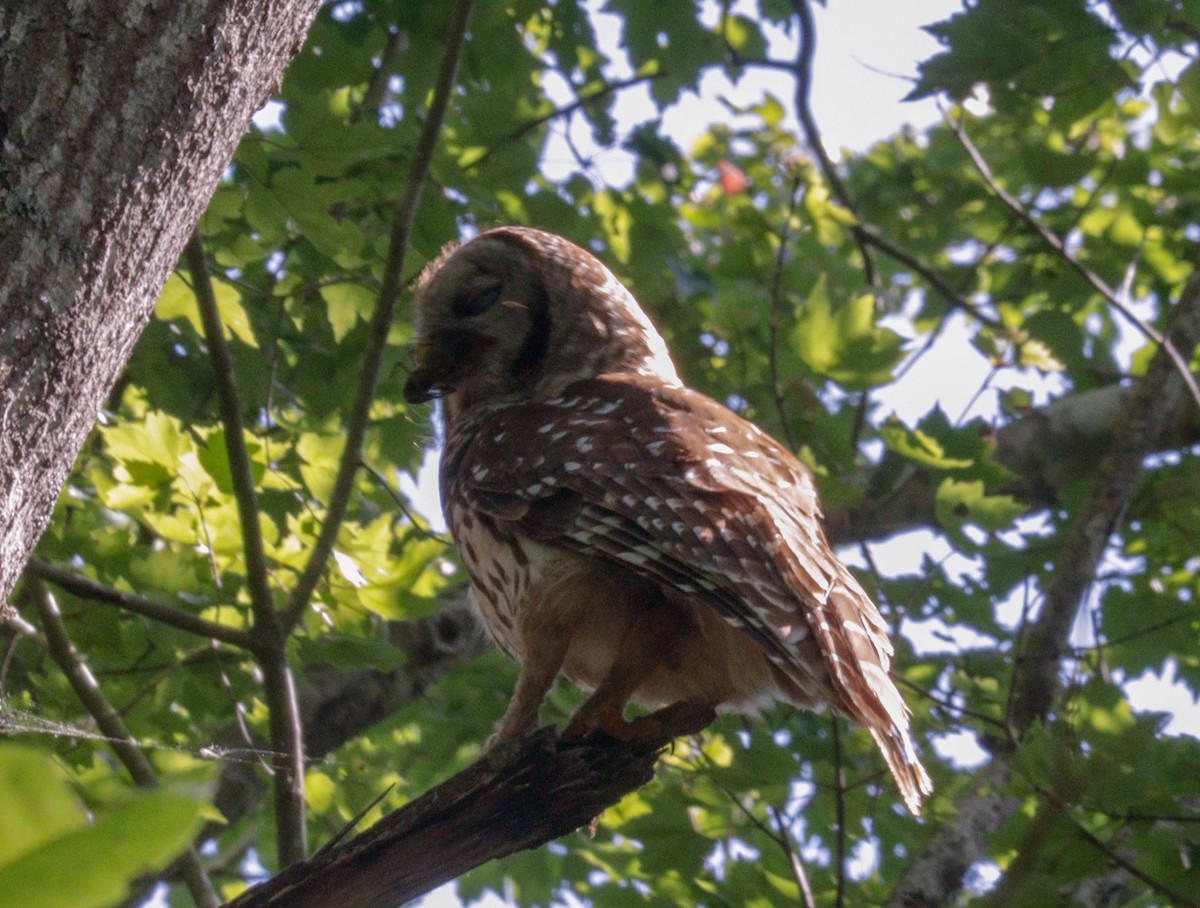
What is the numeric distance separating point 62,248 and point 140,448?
5.31ft

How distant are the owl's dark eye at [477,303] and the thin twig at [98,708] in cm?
118

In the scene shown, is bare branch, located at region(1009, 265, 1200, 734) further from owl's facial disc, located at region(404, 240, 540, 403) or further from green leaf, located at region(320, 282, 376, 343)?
green leaf, located at region(320, 282, 376, 343)

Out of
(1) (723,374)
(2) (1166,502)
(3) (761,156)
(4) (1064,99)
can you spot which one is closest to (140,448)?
(1) (723,374)

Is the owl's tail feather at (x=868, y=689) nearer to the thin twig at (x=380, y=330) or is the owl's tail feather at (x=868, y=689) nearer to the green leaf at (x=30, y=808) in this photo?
the thin twig at (x=380, y=330)

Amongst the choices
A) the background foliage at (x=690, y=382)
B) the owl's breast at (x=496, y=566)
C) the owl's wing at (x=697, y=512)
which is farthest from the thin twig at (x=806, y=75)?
the owl's breast at (x=496, y=566)

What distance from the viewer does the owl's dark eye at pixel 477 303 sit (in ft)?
9.63

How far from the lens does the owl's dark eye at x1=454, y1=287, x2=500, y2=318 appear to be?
294 centimetres

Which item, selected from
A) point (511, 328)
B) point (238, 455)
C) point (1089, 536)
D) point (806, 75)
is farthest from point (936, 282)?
point (238, 455)

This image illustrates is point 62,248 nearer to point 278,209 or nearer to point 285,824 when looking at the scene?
point 278,209

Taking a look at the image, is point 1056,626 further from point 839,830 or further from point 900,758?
point 900,758

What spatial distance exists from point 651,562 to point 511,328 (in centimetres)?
101

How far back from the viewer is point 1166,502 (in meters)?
5.07

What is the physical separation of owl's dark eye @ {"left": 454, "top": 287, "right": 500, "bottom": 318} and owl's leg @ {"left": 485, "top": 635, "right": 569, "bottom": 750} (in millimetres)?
967

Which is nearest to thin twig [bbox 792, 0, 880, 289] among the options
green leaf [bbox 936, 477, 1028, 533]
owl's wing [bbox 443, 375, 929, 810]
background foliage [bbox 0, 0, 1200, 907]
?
background foliage [bbox 0, 0, 1200, 907]
